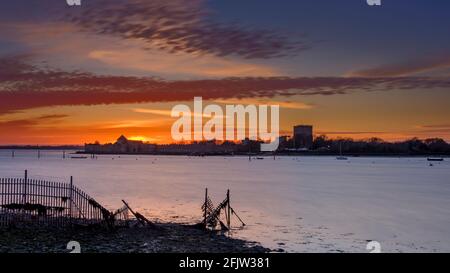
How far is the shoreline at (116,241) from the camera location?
19453mm

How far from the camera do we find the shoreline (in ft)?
63.8

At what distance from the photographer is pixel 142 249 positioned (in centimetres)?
2058

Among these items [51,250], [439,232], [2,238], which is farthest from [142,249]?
[439,232]

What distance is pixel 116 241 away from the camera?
71.5 ft
